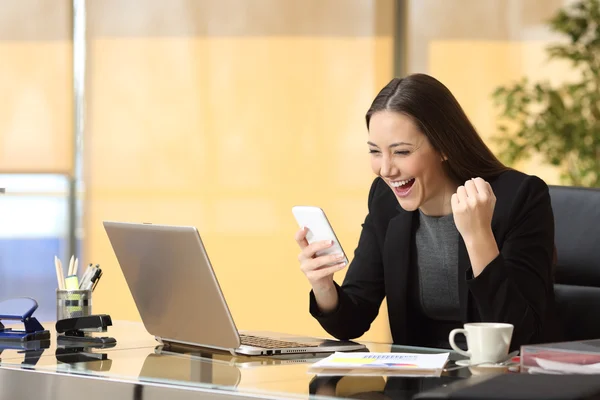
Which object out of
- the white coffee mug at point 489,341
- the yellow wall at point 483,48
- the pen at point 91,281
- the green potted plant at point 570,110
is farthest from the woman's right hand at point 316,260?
the yellow wall at point 483,48

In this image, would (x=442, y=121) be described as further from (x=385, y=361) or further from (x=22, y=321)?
(x=22, y=321)

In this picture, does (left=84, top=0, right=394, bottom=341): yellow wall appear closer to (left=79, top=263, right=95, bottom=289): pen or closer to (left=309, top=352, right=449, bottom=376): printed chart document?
(left=79, top=263, right=95, bottom=289): pen

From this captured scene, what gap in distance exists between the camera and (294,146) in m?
5.01

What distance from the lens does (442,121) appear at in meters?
2.25

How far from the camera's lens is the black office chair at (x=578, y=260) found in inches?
87.5

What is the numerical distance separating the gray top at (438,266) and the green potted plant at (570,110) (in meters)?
2.14

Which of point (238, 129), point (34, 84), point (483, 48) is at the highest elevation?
point (483, 48)

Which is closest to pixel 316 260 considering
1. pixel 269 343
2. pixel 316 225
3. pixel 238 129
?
pixel 316 225

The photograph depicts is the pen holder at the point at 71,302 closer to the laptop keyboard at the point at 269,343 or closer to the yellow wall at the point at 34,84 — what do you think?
the laptop keyboard at the point at 269,343

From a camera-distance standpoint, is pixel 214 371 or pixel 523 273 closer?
pixel 214 371

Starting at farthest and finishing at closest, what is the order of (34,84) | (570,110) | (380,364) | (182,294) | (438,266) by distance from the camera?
(34,84) < (570,110) < (438,266) < (182,294) < (380,364)

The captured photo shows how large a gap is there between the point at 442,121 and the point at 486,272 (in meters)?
0.42

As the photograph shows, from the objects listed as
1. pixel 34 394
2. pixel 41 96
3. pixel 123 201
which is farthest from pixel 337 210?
pixel 34 394

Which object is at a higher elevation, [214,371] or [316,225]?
[316,225]
